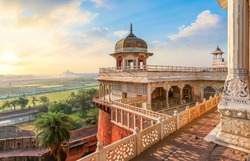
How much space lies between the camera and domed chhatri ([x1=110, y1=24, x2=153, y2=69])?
21.7 metres

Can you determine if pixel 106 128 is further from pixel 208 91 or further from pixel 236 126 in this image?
pixel 208 91

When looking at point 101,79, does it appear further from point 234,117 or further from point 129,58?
point 234,117

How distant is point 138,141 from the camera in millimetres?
5184

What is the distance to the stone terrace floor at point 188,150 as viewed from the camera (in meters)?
4.70

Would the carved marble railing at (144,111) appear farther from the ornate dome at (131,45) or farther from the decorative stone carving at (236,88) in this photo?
the ornate dome at (131,45)

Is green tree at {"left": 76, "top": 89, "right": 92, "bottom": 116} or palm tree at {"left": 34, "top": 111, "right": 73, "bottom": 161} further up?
palm tree at {"left": 34, "top": 111, "right": 73, "bottom": 161}

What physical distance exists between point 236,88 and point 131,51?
1713 centimetres

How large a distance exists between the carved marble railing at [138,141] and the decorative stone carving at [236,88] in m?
2.52

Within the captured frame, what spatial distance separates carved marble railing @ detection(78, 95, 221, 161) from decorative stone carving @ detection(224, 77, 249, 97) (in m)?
2.52

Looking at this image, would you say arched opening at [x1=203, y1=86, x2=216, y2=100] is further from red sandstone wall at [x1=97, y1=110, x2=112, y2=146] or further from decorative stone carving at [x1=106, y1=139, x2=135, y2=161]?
decorative stone carving at [x1=106, y1=139, x2=135, y2=161]

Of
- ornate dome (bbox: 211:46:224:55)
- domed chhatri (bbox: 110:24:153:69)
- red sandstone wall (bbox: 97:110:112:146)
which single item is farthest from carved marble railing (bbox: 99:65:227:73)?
ornate dome (bbox: 211:46:224:55)

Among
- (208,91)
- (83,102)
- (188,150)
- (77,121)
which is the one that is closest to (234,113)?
(188,150)

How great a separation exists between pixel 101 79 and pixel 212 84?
45.3 ft

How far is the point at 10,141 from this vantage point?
78.4ft
